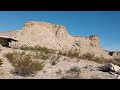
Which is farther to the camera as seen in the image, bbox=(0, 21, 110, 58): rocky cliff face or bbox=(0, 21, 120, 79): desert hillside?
bbox=(0, 21, 110, 58): rocky cliff face

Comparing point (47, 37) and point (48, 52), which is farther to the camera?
point (47, 37)

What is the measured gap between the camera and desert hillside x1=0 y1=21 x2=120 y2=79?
10.1 metres

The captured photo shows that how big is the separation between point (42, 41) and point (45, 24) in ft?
16.3

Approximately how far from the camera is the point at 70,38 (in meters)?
45.0

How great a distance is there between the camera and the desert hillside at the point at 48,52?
1007cm

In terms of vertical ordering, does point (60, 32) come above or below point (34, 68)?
above

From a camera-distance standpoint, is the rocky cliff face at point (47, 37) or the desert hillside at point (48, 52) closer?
the desert hillside at point (48, 52)

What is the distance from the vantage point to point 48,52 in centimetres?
1909

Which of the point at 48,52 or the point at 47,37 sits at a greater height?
the point at 47,37
